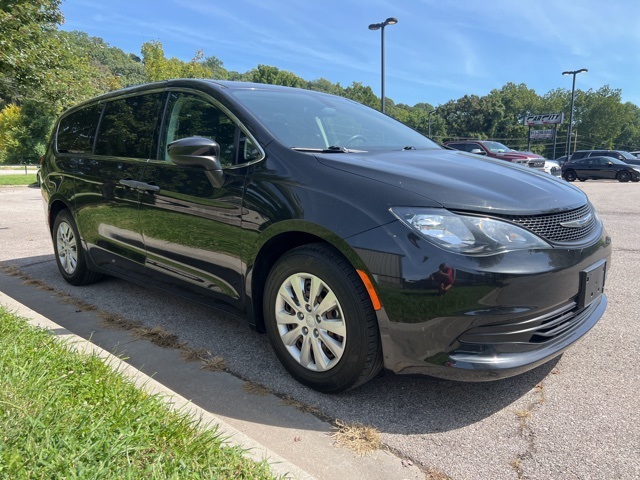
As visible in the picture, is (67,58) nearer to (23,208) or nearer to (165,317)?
(23,208)

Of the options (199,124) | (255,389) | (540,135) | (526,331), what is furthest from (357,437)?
(540,135)

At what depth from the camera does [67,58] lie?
1197cm

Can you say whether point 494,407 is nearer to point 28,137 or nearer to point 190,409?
point 190,409

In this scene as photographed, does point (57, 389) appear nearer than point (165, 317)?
Yes

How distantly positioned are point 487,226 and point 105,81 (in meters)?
44.8

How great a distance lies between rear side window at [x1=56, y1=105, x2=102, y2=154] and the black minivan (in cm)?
72

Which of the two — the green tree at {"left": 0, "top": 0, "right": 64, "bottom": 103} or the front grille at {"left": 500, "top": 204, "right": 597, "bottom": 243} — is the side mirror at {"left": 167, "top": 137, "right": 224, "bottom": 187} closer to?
the front grille at {"left": 500, "top": 204, "right": 597, "bottom": 243}

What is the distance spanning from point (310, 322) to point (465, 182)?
1.07m

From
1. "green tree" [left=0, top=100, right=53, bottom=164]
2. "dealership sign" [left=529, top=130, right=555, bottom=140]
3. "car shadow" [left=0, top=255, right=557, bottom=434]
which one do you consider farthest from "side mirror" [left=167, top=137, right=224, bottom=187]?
"dealership sign" [left=529, top=130, right=555, bottom=140]

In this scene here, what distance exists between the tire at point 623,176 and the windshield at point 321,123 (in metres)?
25.2

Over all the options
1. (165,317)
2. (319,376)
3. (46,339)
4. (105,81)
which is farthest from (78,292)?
(105,81)

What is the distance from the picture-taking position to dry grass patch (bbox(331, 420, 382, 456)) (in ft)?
7.20

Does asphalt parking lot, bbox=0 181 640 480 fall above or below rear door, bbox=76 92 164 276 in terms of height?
below

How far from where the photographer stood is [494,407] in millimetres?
2533
